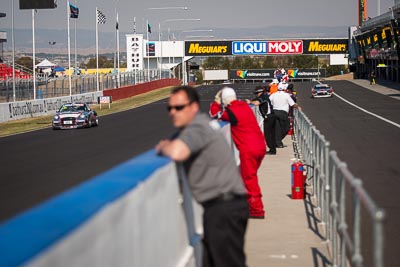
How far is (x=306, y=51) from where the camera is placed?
12419cm

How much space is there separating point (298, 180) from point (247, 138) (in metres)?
3.31

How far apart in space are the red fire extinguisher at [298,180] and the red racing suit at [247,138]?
2.25 m

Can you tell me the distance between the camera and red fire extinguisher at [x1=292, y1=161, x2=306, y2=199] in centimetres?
1344

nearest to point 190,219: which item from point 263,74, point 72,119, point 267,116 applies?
point 267,116

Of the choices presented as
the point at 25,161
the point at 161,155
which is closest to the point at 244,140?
the point at 161,155

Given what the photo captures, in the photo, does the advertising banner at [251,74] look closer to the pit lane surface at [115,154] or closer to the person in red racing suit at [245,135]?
the pit lane surface at [115,154]

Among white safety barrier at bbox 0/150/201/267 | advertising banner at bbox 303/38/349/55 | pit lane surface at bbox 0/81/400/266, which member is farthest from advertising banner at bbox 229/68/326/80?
white safety barrier at bbox 0/150/201/267

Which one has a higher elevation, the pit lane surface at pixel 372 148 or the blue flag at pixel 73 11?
the blue flag at pixel 73 11

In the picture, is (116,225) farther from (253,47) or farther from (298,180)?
(253,47)

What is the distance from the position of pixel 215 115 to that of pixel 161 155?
245 inches

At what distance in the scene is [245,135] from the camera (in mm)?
10523

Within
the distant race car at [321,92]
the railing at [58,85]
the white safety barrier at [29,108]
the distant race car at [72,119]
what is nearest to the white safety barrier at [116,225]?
the distant race car at [72,119]

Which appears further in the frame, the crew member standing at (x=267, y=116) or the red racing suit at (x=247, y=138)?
the crew member standing at (x=267, y=116)

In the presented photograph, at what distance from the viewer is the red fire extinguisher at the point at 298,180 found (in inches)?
529
